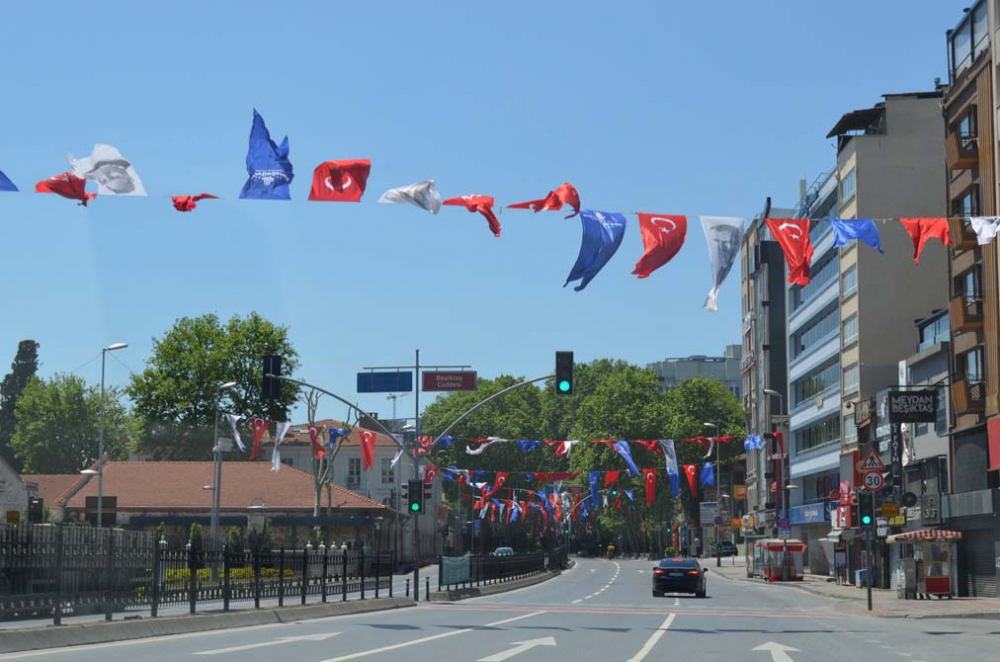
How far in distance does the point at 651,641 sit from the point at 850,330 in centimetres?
5355

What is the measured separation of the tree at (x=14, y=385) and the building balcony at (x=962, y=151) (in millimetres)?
109552

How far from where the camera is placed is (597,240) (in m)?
27.2

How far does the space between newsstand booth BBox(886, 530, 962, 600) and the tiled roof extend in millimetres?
40540

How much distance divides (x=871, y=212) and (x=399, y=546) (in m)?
42.2

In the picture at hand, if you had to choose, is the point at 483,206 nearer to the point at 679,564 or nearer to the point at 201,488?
the point at 679,564

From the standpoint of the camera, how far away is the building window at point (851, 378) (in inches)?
2788

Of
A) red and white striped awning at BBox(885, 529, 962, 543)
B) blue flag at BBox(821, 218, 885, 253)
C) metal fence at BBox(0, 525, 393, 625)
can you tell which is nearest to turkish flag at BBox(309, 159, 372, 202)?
metal fence at BBox(0, 525, 393, 625)

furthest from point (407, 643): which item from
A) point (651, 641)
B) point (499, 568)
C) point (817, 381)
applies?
point (817, 381)

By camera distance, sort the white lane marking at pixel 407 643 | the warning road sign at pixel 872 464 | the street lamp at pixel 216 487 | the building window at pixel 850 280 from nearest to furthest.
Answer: the white lane marking at pixel 407 643
the warning road sign at pixel 872 464
the street lamp at pixel 216 487
the building window at pixel 850 280

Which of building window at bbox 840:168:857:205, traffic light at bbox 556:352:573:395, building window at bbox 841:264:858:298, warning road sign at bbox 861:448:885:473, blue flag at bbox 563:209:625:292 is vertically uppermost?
building window at bbox 840:168:857:205

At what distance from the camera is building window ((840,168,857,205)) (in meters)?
69.8

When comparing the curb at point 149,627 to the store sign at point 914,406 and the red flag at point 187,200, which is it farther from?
the store sign at point 914,406

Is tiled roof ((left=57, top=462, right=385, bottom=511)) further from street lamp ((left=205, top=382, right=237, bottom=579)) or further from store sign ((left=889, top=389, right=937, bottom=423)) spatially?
store sign ((left=889, top=389, right=937, bottom=423))

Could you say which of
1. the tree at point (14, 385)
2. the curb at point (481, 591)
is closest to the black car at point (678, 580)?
the curb at point (481, 591)
